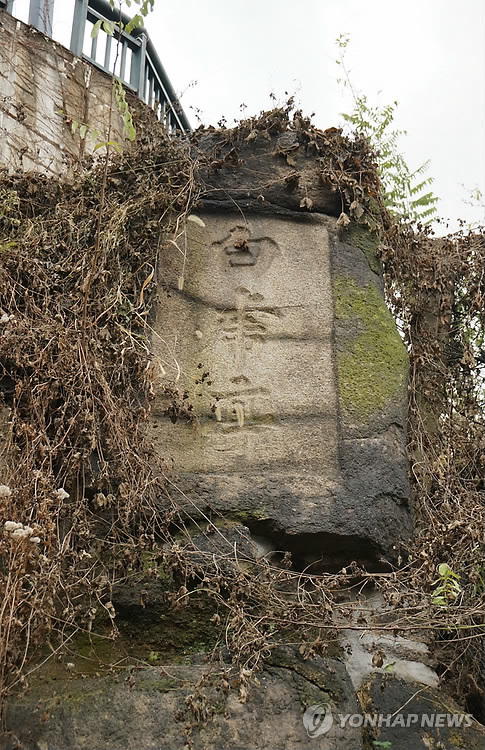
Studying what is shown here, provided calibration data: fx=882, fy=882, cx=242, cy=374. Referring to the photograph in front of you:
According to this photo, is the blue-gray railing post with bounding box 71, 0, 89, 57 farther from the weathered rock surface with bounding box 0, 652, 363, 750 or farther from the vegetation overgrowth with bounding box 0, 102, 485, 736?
the weathered rock surface with bounding box 0, 652, 363, 750

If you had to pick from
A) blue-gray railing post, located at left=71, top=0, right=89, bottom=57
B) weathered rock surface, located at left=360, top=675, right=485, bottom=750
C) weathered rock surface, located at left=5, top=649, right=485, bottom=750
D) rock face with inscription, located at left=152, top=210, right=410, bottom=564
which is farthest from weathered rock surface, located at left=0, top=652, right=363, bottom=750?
blue-gray railing post, located at left=71, top=0, right=89, bottom=57

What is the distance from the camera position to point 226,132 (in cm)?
448

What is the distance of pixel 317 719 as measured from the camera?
3111mm

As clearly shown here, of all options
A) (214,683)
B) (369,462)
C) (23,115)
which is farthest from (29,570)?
(23,115)

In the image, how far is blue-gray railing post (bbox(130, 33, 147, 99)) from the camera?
6125 millimetres

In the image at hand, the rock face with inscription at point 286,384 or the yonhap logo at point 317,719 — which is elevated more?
the rock face with inscription at point 286,384

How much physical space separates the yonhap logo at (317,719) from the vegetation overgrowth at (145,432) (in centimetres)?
20

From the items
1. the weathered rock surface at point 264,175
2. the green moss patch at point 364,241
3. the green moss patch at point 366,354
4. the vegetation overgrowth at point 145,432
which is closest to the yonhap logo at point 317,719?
the vegetation overgrowth at point 145,432

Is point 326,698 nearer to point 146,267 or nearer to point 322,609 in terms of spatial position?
point 322,609

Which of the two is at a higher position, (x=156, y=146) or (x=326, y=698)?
(x=156, y=146)

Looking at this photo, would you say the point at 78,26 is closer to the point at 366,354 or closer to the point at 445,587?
the point at 366,354

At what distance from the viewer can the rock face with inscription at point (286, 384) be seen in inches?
144

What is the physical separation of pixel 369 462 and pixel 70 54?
3.51 m

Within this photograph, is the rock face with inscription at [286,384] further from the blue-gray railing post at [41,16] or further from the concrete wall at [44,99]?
the blue-gray railing post at [41,16]
